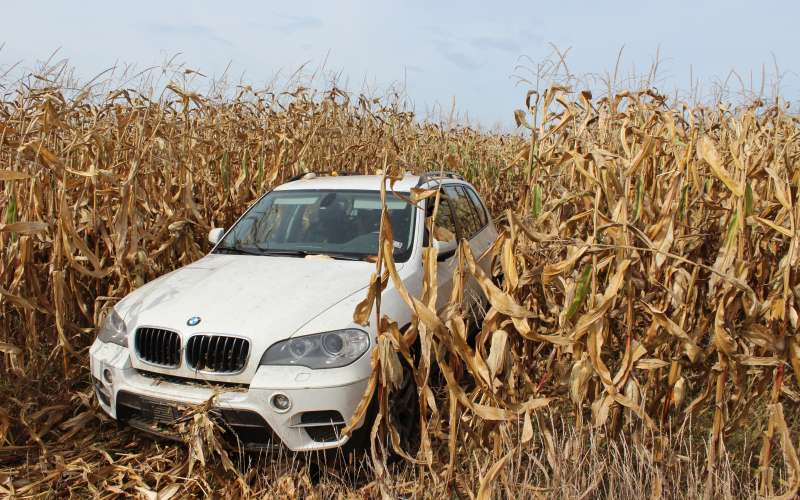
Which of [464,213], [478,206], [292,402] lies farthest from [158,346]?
[478,206]

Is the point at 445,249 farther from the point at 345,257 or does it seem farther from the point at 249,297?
the point at 249,297

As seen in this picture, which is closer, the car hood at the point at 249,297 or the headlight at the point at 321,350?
the headlight at the point at 321,350

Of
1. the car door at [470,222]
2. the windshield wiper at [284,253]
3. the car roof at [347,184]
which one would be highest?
the car roof at [347,184]

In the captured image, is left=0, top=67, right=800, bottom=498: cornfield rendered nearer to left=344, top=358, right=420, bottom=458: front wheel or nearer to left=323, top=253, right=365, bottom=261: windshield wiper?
left=344, top=358, right=420, bottom=458: front wheel

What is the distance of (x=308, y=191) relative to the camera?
182 inches

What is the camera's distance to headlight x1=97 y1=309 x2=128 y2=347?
3.42 m

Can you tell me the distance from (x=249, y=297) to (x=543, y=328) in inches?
62.8

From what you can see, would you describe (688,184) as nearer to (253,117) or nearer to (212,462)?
(212,462)

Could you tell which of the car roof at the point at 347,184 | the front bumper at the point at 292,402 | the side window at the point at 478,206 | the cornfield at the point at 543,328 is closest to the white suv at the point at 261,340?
the front bumper at the point at 292,402

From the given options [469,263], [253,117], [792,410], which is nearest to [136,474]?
[469,263]

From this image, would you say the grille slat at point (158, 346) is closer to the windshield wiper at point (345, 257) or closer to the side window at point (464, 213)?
the windshield wiper at point (345, 257)

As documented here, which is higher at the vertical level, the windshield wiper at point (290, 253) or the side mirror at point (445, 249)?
the side mirror at point (445, 249)

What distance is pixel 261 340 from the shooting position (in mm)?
3014

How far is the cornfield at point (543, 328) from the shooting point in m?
2.61
